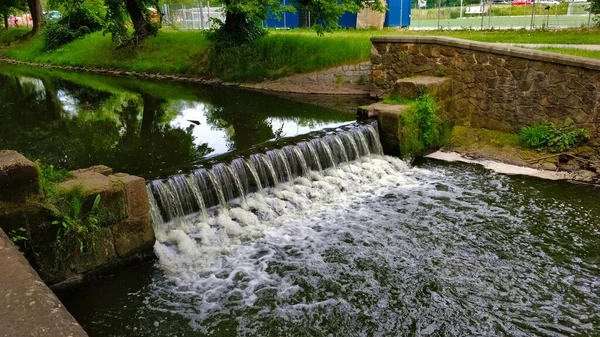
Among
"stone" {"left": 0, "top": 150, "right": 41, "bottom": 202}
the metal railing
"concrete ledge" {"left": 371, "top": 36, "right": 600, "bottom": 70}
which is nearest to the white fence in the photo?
the metal railing

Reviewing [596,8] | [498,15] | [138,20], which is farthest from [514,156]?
[498,15]

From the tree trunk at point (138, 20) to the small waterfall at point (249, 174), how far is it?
56.4 ft

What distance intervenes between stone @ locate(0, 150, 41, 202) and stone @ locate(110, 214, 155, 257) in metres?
1.06

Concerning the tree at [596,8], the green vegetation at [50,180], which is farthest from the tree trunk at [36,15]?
the green vegetation at [50,180]

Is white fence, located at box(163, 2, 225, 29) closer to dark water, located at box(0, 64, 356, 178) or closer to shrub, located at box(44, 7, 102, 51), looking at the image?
shrub, located at box(44, 7, 102, 51)

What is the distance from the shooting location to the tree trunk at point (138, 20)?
23.4 m

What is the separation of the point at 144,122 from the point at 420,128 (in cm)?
679

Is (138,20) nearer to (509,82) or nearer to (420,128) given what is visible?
(420,128)

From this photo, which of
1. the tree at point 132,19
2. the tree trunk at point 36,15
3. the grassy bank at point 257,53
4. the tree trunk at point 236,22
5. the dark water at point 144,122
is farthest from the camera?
the tree trunk at point 36,15

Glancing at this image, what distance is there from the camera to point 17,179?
16.0ft

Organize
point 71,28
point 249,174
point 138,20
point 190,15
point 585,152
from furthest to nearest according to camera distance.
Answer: point 190,15, point 71,28, point 138,20, point 585,152, point 249,174

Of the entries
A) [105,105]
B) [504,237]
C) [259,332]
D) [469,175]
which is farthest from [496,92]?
[105,105]

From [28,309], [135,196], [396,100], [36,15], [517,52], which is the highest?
[36,15]

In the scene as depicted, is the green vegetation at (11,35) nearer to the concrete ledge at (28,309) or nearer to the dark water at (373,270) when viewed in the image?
the dark water at (373,270)
